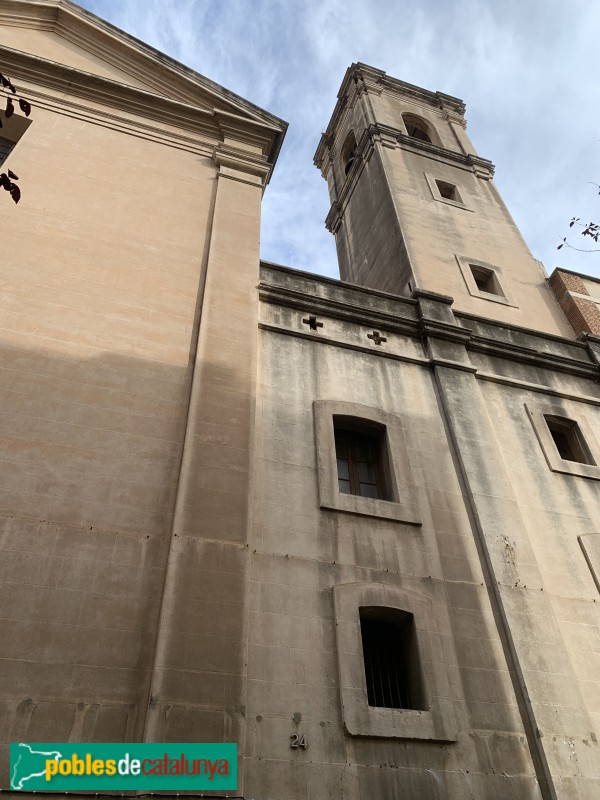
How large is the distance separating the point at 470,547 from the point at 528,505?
193cm

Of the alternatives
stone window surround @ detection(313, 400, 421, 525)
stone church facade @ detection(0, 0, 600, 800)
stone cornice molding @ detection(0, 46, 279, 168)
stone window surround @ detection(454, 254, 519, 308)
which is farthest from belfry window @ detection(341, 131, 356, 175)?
stone window surround @ detection(313, 400, 421, 525)

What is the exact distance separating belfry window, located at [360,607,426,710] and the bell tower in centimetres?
972

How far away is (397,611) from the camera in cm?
968

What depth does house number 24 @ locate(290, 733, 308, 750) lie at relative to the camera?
7.96 m

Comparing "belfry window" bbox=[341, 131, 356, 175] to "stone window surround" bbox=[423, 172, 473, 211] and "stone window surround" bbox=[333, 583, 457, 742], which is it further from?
"stone window surround" bbox=[333, 583, 457, 742]

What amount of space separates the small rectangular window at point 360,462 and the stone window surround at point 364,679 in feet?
7.46

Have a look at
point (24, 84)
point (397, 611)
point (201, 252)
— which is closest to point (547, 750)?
point (397, 611)

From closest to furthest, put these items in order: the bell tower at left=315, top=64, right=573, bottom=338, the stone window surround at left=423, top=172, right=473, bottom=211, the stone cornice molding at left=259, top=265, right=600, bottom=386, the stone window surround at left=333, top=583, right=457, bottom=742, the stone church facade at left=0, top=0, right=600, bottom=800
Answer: the stone church facade at left=0, top=0, right=600, bottom=800 < the stone window surround at left=333, top=583, right=457, bottom=742 < the stone cornice molding at left=259, top=265, right=600, bottom=386 < the bell tower at left=315, top=64, right=573, bottom=338 < the stone window surround at left=423, top=172, right=473, bottom=211

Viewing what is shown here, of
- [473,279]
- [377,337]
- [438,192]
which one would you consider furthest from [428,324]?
[438,192]

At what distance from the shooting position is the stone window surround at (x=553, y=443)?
519 inches

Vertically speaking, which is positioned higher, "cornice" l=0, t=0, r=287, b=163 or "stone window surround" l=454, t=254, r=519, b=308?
"cornice" l=0, t=0, r=287, b=163

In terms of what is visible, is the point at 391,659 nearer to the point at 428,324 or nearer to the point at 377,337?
the point at 377,337

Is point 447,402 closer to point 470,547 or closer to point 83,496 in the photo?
point 470,547

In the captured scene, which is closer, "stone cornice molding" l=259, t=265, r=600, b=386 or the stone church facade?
the stone church facade
